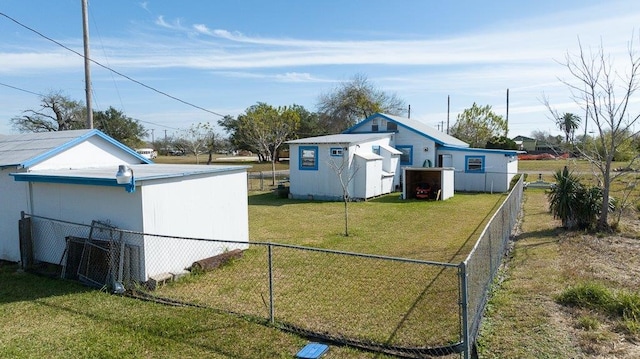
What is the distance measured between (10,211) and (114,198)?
11.7ft

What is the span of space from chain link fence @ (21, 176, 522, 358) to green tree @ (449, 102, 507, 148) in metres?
39.9

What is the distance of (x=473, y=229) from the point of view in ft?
41.7

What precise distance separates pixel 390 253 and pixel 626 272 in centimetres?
451

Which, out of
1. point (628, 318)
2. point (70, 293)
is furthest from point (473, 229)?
point (70, 293)

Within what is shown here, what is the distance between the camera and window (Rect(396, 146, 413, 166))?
24969 mm

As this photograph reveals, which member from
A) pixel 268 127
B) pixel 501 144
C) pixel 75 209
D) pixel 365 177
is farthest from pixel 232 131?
pixel 75 209

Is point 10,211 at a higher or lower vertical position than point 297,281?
higher

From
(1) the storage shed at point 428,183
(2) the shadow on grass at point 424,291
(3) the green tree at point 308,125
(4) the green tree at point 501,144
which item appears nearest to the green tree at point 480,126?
(4) the green tree at point 501,144

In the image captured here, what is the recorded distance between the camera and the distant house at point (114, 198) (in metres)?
7.84

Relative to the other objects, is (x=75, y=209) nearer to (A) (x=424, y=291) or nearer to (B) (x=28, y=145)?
(B) (x=28, y=145)

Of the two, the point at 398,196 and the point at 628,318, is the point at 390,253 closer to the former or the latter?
the point at 628,318

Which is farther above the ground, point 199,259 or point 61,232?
point 61,232

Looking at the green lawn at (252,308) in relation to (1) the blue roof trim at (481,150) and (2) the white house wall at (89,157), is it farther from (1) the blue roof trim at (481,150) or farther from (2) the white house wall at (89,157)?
(1) the blue roof trim at (481,150)

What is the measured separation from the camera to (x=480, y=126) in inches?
1861
